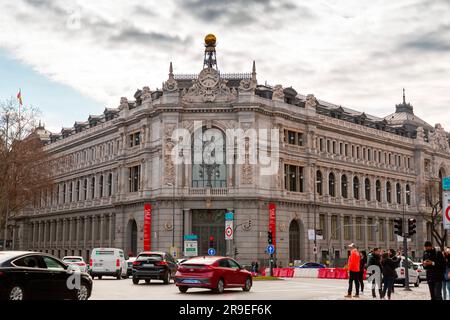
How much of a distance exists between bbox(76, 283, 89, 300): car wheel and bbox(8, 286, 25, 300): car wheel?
2755 mm

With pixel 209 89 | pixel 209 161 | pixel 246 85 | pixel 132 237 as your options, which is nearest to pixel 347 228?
pixel 209 161

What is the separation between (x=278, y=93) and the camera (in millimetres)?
70188

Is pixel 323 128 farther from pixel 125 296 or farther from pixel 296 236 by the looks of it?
pixel 125 296

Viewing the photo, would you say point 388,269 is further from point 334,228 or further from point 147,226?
point 334,228

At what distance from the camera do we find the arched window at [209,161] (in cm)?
6569

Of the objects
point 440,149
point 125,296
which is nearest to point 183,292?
point 125,296

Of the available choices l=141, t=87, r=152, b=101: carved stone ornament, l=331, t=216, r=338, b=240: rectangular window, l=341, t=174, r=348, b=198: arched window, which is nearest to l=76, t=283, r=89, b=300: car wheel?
l=141, t=87, r=152, b=101: carved stone ornament

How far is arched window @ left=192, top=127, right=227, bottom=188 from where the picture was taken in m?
65.7

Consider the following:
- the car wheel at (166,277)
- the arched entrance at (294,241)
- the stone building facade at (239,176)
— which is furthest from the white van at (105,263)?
the arched entrance at (294,241)

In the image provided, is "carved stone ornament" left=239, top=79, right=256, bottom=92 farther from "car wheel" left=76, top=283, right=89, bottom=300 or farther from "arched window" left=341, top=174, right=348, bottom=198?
"car wheel" left=76, top=283, right=89, bottom=300

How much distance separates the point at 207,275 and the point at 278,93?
150 feet

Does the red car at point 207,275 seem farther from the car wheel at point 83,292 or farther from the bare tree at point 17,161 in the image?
the bare tree at point 17,161

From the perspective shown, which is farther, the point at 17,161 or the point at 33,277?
the point at 17,161

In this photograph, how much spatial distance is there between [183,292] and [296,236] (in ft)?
149
